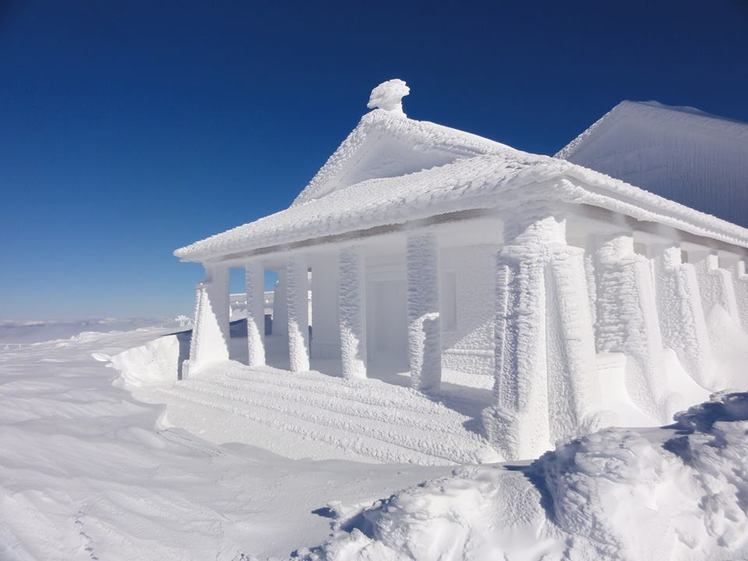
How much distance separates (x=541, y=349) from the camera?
15.9ft

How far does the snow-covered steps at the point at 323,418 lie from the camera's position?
17.9 feet

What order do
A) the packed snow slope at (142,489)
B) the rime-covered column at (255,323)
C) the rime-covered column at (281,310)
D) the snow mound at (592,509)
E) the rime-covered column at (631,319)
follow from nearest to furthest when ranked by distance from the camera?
the snow mound at (592,509) < the packed snow slope at (142,489) < the rime-covered column at (631,319) < the rime-covered column at (255,323) < the rime-covered column at (281,310)

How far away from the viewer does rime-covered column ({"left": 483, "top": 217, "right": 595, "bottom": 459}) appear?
476 cm

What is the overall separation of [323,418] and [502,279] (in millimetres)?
3433

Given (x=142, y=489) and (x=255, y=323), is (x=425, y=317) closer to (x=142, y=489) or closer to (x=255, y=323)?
(x=142, y=489)

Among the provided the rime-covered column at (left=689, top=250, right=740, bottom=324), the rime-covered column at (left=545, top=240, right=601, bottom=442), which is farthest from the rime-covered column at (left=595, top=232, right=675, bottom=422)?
the rime-covered column at (left=689, top=250, right=740, bottom=324)

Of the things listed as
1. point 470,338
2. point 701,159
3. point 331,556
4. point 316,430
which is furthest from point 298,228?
point 701,159

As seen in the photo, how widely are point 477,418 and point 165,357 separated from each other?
9596 millimetres

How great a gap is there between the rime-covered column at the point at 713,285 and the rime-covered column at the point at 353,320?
22.3 feet

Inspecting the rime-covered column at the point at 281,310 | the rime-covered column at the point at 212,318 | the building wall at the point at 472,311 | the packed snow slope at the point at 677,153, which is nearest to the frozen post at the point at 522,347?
the building wall at the point at 472,311

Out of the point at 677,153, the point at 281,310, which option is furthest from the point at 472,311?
the point at 677,153

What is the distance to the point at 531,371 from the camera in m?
4.79

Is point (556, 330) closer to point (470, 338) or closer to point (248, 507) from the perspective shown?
point (248, 507)

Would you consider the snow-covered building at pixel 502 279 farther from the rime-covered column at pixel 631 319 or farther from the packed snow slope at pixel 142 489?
the packed snow slope at pixel 142 489
